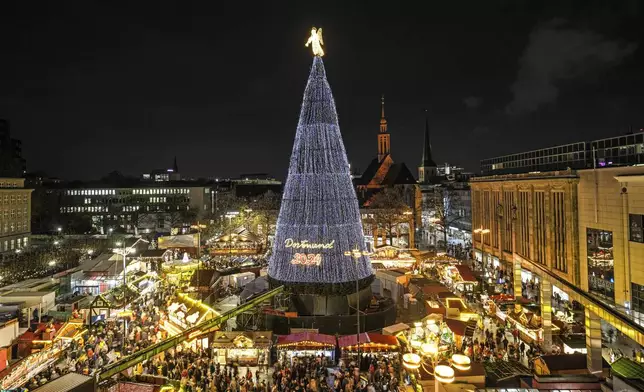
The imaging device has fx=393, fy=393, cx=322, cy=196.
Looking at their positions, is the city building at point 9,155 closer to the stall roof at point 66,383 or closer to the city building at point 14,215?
the city building at point 14,215

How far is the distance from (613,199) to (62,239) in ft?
228

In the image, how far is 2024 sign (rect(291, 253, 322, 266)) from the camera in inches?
842

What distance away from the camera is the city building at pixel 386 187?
60.2 metres

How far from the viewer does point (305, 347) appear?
18719mm

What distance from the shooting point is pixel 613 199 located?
2542 centimetres

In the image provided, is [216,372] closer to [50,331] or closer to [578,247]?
[50,331]

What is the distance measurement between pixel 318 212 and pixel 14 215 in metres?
71.4

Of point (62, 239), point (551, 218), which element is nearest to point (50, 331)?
point (551, 218)

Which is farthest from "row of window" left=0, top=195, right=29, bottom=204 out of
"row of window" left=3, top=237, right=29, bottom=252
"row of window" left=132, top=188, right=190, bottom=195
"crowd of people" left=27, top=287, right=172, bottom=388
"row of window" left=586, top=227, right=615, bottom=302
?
"row of window" left=586, top=227, right=615, bottom=302

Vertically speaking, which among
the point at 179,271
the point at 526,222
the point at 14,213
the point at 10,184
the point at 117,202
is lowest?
the point at 179,271

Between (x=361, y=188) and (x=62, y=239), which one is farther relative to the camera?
(x=361, y=188)

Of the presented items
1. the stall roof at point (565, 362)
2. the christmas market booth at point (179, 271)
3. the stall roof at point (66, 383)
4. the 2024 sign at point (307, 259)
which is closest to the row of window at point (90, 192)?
the christmas market booth at point (179, 271)

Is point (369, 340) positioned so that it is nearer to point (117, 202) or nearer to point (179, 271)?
point (179, 271)

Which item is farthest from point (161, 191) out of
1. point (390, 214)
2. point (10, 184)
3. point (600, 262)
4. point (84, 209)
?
point (600, 262)
